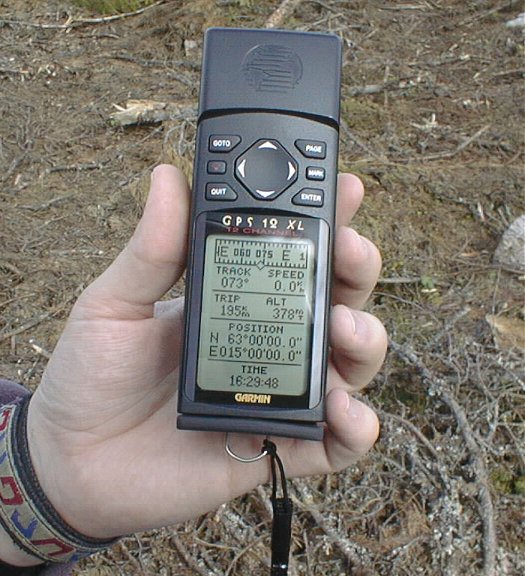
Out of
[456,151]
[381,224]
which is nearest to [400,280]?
[381,224]

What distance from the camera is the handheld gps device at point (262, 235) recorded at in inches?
54.6

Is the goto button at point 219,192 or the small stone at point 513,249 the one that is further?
the small stone at point 513,249

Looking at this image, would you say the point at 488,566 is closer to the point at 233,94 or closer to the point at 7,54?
the point at 233,94

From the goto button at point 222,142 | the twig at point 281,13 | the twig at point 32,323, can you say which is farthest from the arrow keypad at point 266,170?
the twig at point 281,13

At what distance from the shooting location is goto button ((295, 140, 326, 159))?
4.71 feet

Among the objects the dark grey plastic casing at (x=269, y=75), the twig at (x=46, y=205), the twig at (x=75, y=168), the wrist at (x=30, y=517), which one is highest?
the twig at (x=75, y=168)

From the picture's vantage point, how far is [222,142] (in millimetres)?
1434

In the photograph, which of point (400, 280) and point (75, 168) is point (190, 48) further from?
point (400, 280)

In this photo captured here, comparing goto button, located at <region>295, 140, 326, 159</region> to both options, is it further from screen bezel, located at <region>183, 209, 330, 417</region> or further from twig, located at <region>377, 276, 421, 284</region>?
twig, located at <region>377, 276, 421, 284</region>

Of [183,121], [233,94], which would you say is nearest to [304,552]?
[233,94]

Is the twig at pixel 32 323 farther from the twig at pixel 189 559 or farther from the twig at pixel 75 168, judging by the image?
the twig at pixel 189 559

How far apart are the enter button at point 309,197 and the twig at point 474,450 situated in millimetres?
1210

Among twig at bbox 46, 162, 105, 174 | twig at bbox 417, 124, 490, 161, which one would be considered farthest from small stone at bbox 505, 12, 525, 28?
twig at bbox 46, 162, 105, 174

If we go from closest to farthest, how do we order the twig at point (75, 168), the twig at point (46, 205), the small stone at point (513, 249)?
the small stone at point (513, 249)
the twig at point (46, 205)
the twig at point (75, 168)
